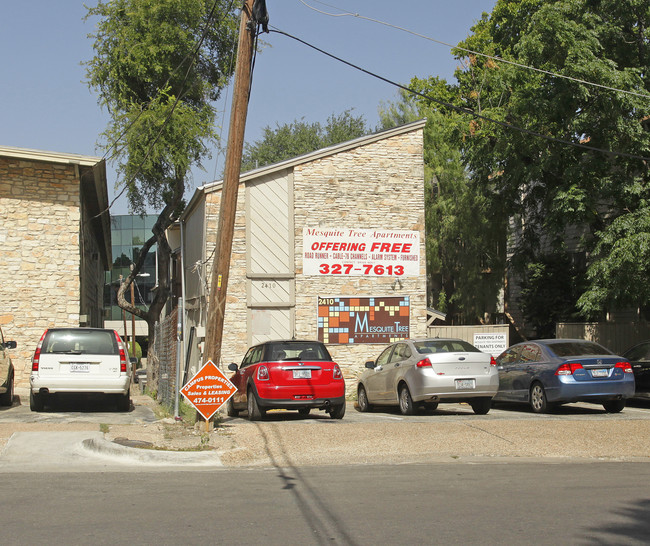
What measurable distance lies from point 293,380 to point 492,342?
10.5 meters

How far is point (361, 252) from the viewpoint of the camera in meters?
22.4

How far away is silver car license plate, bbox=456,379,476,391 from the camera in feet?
48.8

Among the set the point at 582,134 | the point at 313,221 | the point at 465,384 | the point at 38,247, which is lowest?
the point at 465,384

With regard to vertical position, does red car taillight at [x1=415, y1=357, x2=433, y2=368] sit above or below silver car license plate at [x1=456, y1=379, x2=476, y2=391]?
above

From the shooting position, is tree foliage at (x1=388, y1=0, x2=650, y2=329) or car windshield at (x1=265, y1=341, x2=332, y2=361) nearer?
car windshield at (x1=265, y1=341, x2=332, y2=361)

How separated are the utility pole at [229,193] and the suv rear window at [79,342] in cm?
313

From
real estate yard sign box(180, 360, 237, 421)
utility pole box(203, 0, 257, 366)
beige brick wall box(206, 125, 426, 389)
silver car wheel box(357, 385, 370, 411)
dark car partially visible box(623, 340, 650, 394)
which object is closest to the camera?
real estate yard sign box(180, 360, 237, 421)

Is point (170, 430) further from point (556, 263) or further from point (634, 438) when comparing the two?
point (556, 263)

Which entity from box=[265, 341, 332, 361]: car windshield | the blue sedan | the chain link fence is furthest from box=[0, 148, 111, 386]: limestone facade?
the blue sedan

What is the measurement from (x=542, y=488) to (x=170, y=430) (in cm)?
639

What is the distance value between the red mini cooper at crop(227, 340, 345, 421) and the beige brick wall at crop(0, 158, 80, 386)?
828 cm

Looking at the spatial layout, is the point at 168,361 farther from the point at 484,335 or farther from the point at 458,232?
the point at 458,232

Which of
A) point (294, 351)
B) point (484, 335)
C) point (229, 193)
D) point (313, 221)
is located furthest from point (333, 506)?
point (484, 335)

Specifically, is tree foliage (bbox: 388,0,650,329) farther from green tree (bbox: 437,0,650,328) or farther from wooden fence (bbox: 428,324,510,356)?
wooden fence (bbox: 428,324,510,356)
